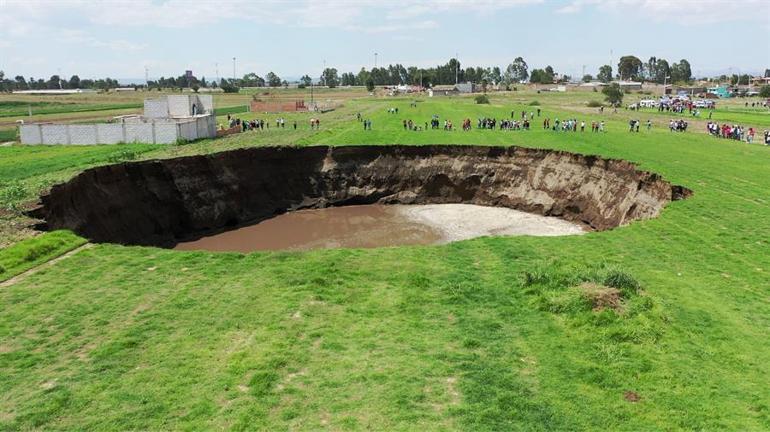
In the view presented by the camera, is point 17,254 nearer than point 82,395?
No

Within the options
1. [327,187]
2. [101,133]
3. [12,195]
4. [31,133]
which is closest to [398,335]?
[12,195]

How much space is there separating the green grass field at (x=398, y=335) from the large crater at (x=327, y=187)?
25.5 ft

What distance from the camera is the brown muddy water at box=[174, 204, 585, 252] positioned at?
3281cm

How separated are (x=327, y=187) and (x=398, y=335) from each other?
1228 inches

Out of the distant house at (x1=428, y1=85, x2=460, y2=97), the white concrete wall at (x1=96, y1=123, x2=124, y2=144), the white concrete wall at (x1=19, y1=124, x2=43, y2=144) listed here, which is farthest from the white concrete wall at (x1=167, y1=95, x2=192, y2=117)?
the distant house at (x1=428, y1=85, x2=460, y2=97)

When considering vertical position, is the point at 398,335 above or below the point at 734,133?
below

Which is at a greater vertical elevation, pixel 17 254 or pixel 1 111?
pixel 1 111

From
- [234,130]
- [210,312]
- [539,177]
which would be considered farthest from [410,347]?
[234,130]

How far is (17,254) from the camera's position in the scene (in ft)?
61.0

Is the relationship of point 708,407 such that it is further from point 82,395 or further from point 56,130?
point 56,130

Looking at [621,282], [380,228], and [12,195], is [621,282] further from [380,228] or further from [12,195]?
[12,195]

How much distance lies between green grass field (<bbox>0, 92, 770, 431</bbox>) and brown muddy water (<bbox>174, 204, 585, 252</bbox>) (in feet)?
38.1

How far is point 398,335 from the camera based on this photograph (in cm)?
1345

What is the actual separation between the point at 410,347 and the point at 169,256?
10749 mm
